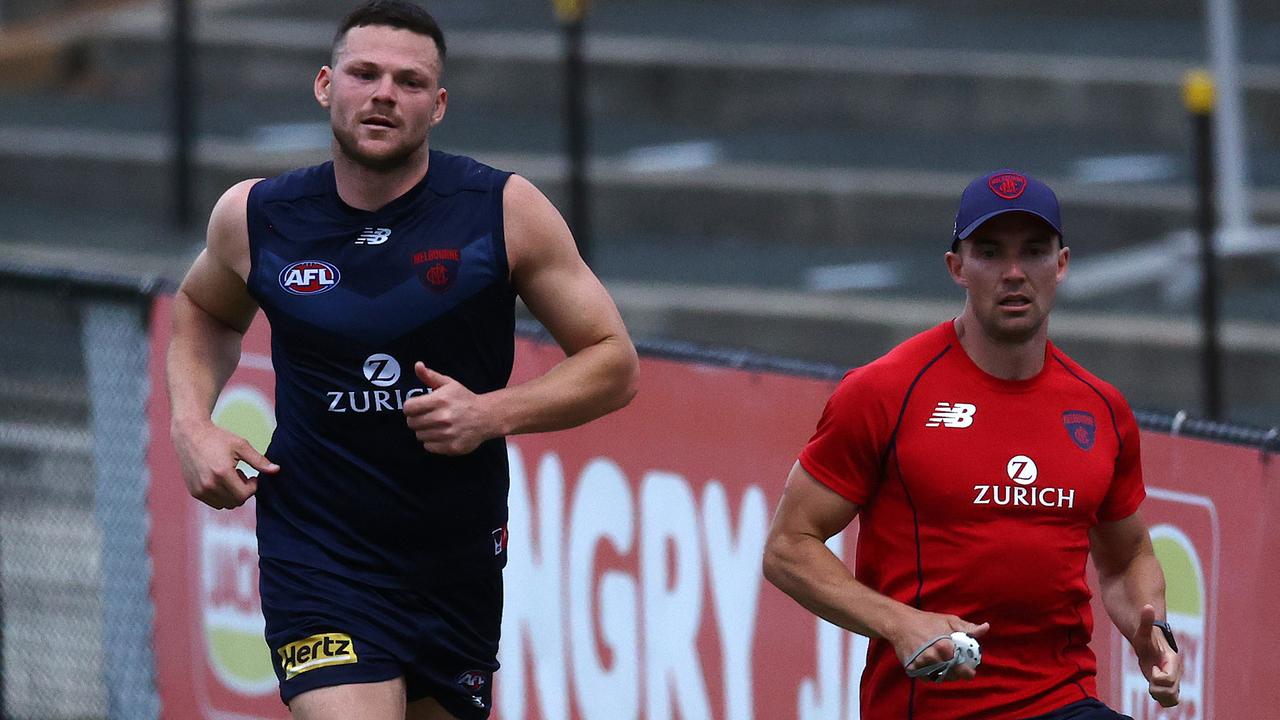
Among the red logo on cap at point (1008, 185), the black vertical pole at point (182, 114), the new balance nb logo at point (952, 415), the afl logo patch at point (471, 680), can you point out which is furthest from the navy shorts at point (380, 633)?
the black vertical pole at point (182, 114)

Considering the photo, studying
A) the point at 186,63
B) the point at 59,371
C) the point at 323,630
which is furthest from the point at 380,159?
the point at 186,63

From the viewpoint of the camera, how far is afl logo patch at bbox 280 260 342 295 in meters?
5.15

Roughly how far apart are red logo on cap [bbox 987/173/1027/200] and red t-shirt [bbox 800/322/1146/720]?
33 centimetres

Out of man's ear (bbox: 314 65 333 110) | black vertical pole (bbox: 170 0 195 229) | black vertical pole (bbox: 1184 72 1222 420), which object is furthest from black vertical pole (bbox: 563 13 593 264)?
man's ear (bbox: 314 65 333 110)

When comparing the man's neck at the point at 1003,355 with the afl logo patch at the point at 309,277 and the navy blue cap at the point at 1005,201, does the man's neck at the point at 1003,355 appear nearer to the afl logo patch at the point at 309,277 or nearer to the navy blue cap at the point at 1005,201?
the navy blue cap at the point at 1005,201

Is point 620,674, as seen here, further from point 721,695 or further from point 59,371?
point 59,371

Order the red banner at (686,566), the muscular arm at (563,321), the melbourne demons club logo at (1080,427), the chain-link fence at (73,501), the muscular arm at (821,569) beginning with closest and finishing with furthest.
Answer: the muscular arm at (821,569), the melbourne demons club logo at (1080,427), the muscular arm at (563,321), the red banner at (686,566), the chain-link fence at (73,501)

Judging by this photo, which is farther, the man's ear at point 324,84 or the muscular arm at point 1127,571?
the man's ear at point 324,84

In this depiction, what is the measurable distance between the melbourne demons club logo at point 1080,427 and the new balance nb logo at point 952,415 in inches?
7.9

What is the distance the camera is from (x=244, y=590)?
24.8 feet

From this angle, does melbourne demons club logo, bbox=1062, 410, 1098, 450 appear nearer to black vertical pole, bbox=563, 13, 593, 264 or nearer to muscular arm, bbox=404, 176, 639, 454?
muscular arm, bbox=404, 176, 639, 454

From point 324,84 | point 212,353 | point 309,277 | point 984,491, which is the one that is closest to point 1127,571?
point 984,491

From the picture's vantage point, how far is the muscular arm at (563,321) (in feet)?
16.5

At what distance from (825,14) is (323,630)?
497 inches
